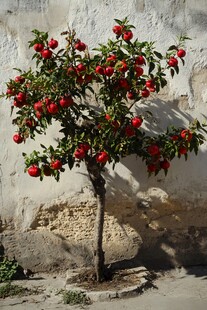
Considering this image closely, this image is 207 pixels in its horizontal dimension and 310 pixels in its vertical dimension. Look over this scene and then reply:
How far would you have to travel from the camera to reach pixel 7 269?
4312 mm

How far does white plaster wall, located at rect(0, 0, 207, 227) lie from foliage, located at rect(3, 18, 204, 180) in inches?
12.7

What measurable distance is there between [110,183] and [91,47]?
1170 millimetres

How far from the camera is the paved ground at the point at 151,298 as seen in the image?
12.3 ft

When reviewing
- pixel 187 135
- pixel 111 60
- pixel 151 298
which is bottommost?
pixel 151 298

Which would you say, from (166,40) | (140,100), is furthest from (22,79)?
(166,40)

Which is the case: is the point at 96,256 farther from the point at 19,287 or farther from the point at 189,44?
the point at 189,44

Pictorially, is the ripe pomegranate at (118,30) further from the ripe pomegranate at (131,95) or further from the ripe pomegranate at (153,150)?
the ripe pomegranate at (153,150)

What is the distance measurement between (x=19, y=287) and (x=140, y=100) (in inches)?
72.4

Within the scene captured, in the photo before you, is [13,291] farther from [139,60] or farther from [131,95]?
[139,60]

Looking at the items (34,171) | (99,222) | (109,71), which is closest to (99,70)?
(109,71)

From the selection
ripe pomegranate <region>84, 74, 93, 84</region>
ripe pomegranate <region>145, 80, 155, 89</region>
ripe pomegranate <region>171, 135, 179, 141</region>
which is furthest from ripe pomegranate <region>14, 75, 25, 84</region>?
ripe pomegranate <region>171, 135, 179, 141</region>

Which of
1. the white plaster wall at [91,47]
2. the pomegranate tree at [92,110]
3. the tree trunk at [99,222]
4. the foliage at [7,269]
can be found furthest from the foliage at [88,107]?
the foliage at [7,269]

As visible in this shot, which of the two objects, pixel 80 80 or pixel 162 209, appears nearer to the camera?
pixel 80 80

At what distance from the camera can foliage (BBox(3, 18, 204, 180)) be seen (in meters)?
3.71
